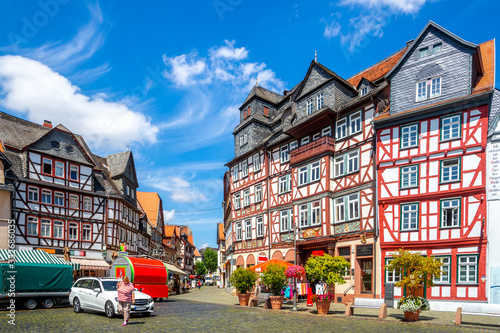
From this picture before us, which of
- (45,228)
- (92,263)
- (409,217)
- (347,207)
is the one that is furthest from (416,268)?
(45,228)

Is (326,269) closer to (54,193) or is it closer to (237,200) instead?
(237,200)

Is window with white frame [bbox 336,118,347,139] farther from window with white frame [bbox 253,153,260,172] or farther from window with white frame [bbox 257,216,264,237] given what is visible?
window with white frame [bbox 257,216,264,237]

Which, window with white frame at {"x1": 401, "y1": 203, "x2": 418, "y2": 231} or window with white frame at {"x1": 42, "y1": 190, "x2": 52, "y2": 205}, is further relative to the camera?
window with white frame at {"x1": 42, "y1": 190, "x2": 52, "y2": 205}

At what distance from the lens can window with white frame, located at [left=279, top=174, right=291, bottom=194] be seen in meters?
34.7

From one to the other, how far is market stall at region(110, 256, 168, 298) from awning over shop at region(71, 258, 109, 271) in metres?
8.27

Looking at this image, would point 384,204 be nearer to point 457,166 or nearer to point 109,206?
point 457,166

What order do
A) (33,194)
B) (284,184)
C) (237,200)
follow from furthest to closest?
(237,200), (33,194), (284,184)

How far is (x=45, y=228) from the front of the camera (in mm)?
37969

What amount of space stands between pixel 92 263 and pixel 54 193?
6973 millimetres

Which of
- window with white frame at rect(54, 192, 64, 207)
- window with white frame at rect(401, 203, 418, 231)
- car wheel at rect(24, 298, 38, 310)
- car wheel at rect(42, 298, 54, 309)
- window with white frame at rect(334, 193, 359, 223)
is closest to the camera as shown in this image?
car wheel at rect(24, 298, 38, 310)

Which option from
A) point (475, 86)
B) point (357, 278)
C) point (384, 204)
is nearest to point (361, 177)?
point (384, 204)

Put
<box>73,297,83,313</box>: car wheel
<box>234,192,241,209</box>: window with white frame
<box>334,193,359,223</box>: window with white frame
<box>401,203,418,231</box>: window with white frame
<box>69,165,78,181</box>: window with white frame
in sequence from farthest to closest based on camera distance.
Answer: <box>234,192,241,209</box>: window with white frame, <box>69,165,78,181</box>: window with white frame, <box>334,193,359,223</box>: window with white frame, <box>401,203,418,231</box>: window with white frame, <box>73,297,83,313</box>: car wheel

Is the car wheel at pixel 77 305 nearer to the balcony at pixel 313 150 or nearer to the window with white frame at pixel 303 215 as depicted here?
the window with white frame at pixel 303 215

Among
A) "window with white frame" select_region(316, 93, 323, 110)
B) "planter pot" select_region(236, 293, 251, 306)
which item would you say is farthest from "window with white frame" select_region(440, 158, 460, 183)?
"planter pot" select_region(236, 293, 251, 306)
